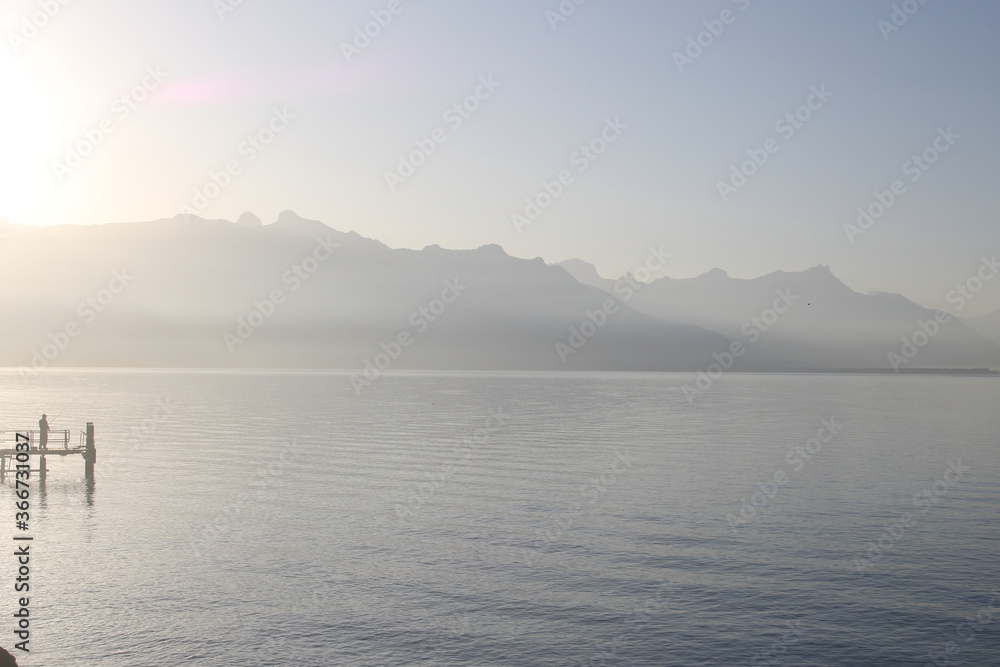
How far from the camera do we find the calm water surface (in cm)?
3052

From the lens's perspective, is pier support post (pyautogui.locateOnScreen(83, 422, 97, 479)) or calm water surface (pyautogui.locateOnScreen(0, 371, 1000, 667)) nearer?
calm water surface (pyautogui.locateOnScreen(0, 371, 1000, 667))

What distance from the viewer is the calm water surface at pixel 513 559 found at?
3052cm

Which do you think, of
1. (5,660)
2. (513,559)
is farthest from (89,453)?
(5,660)

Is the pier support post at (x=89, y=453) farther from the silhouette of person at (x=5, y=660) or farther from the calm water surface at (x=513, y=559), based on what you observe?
the silhouette of person at (x=5, y=660)

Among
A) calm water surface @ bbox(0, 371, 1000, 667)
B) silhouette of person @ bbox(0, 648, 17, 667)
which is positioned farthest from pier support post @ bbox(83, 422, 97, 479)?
silhouette of person @ bbox(0, 648, 17, 667)

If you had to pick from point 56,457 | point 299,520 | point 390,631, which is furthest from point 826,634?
point 56,457

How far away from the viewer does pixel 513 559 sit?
41.9 meters

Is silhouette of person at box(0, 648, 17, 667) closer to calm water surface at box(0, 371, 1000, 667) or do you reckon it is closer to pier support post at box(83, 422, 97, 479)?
calm water surface at box(0, 371, 1000, 667)

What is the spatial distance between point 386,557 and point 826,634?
919 inches

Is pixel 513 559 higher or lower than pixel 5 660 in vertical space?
lower

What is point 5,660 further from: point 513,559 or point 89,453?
point 89,453

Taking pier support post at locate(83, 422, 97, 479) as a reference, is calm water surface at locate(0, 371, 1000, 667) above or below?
below

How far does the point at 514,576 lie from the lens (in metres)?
38.8

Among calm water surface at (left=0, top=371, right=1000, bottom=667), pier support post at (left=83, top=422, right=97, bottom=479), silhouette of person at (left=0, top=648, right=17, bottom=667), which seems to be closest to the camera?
silhouette of person at (left=0, top=648, right=17, bottom=667)
